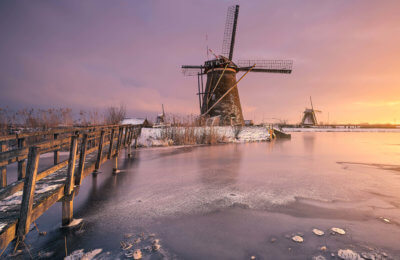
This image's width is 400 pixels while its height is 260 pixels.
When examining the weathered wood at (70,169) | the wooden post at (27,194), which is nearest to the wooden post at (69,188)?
the weathered wood at (70,169)

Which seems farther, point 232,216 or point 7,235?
point 232,216

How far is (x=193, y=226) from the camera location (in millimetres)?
2906

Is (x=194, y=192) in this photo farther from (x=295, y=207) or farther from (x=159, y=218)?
(x=295, y=207)

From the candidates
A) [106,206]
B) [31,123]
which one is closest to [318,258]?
[106,206]

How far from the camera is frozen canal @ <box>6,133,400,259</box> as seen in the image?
237 cm

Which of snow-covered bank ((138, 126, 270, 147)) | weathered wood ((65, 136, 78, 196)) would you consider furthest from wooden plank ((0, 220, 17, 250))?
snow-covered bank ((138, 126, 270, 147))

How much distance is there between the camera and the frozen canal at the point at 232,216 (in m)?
2.37

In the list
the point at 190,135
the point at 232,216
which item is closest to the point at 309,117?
the point at 190,135

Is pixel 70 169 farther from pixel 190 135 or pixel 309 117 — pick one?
pixel 309 117

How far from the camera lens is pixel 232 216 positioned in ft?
10.5

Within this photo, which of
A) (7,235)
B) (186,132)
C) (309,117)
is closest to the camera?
(7,235)

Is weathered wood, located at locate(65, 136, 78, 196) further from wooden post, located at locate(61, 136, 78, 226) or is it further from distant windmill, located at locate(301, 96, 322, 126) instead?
distant windmill, located at locate(301, 96, 322, 126)

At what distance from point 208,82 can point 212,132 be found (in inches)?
241

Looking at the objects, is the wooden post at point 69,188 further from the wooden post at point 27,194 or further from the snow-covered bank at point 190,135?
the snow-covered bank at point 190,135
